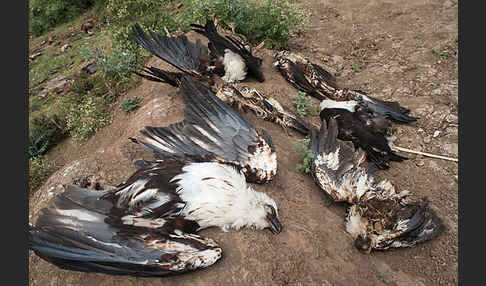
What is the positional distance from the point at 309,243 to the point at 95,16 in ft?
33.7

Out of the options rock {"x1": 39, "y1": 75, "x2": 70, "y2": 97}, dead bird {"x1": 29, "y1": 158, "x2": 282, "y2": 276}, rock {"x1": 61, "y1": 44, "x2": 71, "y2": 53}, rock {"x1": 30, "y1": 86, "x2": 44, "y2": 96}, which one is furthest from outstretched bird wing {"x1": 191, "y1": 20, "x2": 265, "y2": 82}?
rock {"x1": 61, "y1": 44, "x2": 71, "y2": 53}

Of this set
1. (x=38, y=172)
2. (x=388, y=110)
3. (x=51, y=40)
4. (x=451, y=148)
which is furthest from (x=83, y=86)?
(x=451, y=148)

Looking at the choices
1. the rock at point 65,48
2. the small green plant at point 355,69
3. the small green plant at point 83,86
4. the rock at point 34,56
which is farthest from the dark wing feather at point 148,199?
the rock at point 34,56

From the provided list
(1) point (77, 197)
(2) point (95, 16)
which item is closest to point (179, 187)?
(1) point (77, 197)

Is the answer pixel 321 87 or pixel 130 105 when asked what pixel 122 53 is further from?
pixel 321 87

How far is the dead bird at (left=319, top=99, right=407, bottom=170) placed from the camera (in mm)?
3883

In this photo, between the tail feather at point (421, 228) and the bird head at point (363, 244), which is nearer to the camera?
the bird head at point (363, 244)

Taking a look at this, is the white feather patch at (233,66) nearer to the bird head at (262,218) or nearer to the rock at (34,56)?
the bird head at (262,218)

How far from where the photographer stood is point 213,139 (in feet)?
10.0

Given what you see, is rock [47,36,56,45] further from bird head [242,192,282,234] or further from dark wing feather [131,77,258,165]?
bird head [242,192,282,234]

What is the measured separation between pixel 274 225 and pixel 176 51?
9.01 ft

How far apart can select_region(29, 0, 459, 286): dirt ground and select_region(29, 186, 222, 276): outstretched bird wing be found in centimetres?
17

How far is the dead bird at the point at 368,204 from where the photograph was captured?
2717mm

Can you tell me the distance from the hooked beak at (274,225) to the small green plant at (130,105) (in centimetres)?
276
